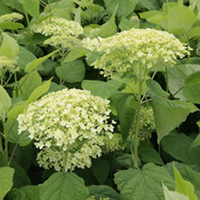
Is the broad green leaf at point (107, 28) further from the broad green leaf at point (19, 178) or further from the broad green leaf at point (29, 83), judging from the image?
the broad green leaf at point (19, 178)

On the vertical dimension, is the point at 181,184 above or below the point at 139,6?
above

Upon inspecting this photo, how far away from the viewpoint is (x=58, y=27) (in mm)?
1772

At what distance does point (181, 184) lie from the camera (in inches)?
27.2

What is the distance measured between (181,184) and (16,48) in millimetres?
1032

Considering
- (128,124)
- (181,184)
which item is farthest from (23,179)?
(181,184)

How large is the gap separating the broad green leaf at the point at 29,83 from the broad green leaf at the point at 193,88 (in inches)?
25.8

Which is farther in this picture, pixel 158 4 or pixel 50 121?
pixel 158 4

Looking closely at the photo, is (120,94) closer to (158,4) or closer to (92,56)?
(92,56)

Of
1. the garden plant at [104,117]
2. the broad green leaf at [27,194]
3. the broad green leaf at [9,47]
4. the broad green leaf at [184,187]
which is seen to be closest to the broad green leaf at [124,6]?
the garden plant at [104,117]

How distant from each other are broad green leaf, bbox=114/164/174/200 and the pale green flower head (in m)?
0.80

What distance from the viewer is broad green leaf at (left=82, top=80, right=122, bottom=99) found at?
1.40m

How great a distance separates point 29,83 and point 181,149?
77 cm

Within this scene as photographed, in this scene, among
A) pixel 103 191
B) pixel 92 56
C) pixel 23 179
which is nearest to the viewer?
pixel 103 191

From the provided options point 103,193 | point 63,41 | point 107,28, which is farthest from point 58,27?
point 103,193
